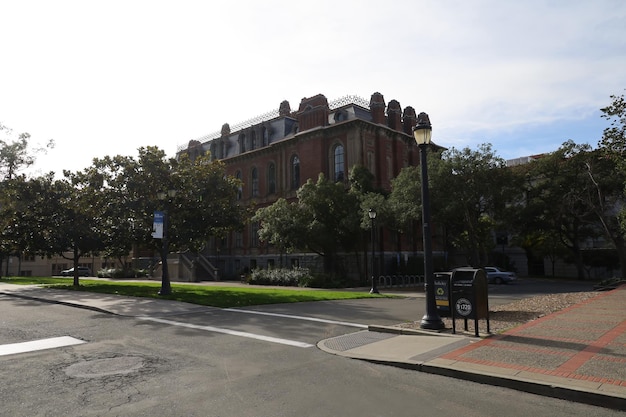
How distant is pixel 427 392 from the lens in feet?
19.5

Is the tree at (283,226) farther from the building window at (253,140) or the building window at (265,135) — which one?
the building window at (253,140)

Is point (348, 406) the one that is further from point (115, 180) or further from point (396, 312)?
point (115, 180)

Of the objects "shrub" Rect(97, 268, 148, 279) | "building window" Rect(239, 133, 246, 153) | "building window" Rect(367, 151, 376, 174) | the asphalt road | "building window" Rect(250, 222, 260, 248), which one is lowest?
"shrub" Rect(97, 268, 148, 279)

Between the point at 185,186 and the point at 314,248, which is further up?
the point at 185,186

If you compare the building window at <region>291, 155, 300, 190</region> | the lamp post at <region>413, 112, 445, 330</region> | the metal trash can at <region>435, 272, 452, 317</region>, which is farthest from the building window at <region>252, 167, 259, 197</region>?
the metal trash can at <region>435, 272, 452, 317</region>

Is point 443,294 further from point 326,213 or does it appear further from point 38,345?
point 326,213

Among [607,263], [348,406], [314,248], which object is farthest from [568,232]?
[348,406]

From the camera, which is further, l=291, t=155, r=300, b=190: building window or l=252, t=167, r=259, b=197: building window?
l=252, t=167, r=259, b=197: building window

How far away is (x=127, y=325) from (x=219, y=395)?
7.21 metres

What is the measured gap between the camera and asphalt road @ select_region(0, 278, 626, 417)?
17.4 ft

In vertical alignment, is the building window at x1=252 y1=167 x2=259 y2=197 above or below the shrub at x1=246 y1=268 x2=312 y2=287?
above

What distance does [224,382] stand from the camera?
252 inches

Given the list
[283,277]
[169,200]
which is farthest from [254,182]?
[169,200]

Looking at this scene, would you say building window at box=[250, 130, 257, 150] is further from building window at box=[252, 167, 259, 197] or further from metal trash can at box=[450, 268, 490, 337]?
metal trash can at box=[450, 268, 490, 337]
